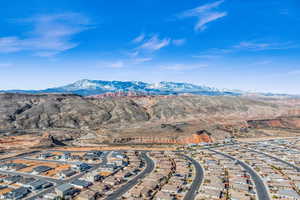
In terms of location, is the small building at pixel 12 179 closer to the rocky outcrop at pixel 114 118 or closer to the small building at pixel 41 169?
the small building at pixel 41 169

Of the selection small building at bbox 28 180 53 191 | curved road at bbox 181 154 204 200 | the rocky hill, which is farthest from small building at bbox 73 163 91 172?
the rocky hill

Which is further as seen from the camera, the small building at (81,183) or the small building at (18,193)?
the small building at (81,183)

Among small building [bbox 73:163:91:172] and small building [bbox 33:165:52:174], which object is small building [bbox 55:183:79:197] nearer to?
small building [bbox 73:163:91:172]

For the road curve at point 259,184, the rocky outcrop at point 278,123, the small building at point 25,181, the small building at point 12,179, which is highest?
the rocky outcrop at point 278,123

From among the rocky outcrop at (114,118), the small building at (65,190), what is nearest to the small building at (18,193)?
the small building at (65,190)

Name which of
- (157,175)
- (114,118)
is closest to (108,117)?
(114,118)

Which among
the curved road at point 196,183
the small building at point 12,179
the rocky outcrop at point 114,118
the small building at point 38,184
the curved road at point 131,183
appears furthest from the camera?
the rocky outcrop at point 114,118

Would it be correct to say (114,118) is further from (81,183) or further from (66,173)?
(81,183)

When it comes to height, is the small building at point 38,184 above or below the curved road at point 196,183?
below

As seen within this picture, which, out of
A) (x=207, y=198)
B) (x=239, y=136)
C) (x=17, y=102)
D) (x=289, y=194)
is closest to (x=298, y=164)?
(x=289, y=194)

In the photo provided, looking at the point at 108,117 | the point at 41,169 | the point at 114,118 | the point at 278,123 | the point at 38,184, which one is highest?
the point at 108,117

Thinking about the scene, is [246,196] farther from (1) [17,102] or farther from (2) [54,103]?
(1) [17,102]
